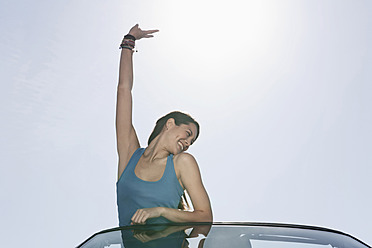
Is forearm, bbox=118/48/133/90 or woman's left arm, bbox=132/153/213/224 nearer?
woman's left arm, bbox=132/153/213/224

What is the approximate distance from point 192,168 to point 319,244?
0.57 metres

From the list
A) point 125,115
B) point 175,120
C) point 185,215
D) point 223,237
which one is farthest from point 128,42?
point 223,237

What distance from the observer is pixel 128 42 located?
2.23 metres

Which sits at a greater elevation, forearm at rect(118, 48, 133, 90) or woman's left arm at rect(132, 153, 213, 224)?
forearm at rect(118, 48, 133, 90)

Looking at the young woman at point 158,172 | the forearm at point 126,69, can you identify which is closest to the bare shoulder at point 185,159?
the young woman at point 158,172

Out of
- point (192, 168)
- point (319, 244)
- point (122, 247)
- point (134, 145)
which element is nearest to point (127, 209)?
point (192, 168)

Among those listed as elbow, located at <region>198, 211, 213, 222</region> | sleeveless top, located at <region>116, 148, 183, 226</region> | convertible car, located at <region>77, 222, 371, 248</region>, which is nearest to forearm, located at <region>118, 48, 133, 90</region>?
sleeveless top, located at <region>116, 148, 183, 226</region>

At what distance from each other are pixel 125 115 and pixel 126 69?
10.8 inches

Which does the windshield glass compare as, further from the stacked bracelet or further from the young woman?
the stacked bracelet

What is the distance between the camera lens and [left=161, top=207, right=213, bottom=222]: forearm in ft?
4.24

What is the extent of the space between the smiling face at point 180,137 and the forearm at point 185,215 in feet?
1.25

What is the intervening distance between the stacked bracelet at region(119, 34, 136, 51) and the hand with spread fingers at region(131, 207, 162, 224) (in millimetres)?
1155

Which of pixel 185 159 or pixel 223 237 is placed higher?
pixel 185 159

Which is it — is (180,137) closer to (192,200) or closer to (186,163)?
(186,163)
